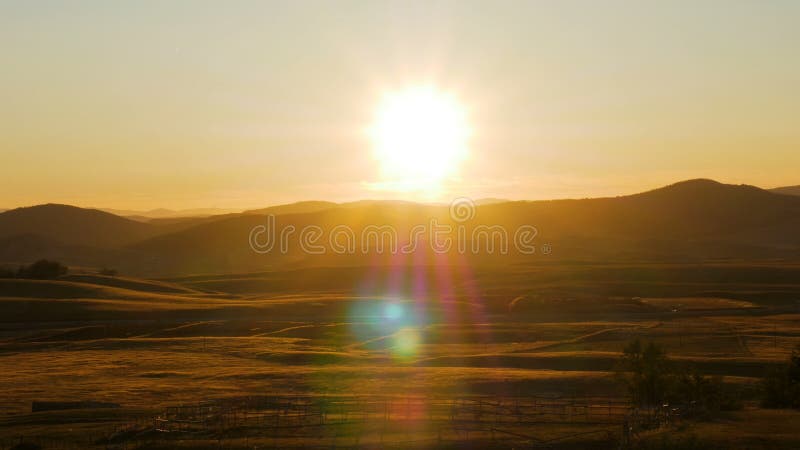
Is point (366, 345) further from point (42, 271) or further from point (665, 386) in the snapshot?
point (42, 271)

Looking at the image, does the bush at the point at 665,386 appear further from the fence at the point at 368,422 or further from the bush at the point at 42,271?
the bush at the point at 42,271

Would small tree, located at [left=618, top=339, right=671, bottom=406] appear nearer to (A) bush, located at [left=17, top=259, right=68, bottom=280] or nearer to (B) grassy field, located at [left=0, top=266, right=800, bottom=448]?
(B) grassy field, located at [left=0, top=266, right=800, bottom=448]

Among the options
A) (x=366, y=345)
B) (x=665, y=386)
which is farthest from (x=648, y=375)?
(x=366, y=345)

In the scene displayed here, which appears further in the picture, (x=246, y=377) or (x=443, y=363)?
(x=443, y=363)

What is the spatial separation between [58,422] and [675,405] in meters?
28.0

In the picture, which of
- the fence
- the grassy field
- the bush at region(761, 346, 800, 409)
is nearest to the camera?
the fence

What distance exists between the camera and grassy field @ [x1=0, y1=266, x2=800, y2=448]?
4384 cm

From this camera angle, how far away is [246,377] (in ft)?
177

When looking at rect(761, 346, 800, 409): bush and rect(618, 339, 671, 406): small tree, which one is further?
rect(618, 339, 671, 406): small tree

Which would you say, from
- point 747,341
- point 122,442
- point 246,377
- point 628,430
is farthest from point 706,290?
point 122,442

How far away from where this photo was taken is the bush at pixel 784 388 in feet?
131

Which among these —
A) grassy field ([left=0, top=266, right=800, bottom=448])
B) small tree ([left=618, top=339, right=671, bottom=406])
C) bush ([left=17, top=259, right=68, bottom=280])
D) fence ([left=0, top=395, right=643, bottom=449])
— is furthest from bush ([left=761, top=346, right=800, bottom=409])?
bush ([left=17, top=259, right=68, bottom=280])

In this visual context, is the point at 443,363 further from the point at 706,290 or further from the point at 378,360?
the point at 706,290

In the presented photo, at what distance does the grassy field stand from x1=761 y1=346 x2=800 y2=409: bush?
1234mm
